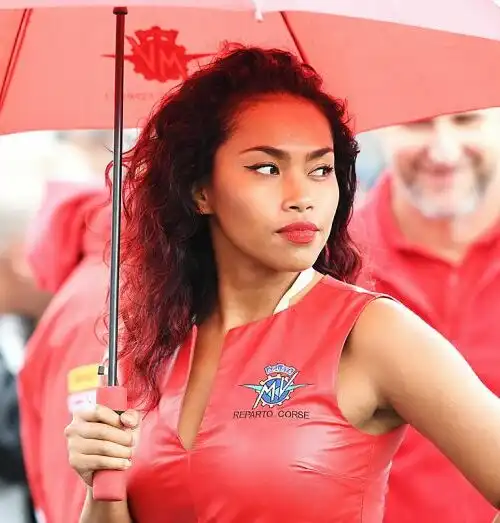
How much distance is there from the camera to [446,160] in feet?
12.9

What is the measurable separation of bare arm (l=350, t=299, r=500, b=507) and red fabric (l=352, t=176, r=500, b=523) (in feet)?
4.43

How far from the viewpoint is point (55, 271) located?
4.21 m

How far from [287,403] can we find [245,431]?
0.08m

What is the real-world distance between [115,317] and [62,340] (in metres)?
1.70

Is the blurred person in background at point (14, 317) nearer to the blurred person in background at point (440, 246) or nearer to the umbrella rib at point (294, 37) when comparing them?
the blurred person in background at point (440, 246)

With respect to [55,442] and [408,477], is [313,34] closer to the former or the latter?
[408,477]

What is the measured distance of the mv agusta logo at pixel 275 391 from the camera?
218 centimetres

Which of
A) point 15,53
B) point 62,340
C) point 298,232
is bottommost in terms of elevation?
point 62,340

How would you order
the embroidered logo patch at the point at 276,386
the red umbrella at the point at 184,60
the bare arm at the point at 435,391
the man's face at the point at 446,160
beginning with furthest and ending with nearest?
the man's face at the point at 446,160 → the red umbrella at the point at 184,60 → the embroidered logo patch at the point at 276,386 → the bare arm at the point at 435,391

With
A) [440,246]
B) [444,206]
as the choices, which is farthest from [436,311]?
[444,206]

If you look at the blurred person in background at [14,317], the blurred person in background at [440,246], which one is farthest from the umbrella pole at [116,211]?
the blurred person in background at [14,317]

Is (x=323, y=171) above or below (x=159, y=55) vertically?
below

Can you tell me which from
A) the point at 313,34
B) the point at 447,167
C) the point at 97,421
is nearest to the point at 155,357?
the point at 97,421

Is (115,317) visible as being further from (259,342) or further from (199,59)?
(199,59)
